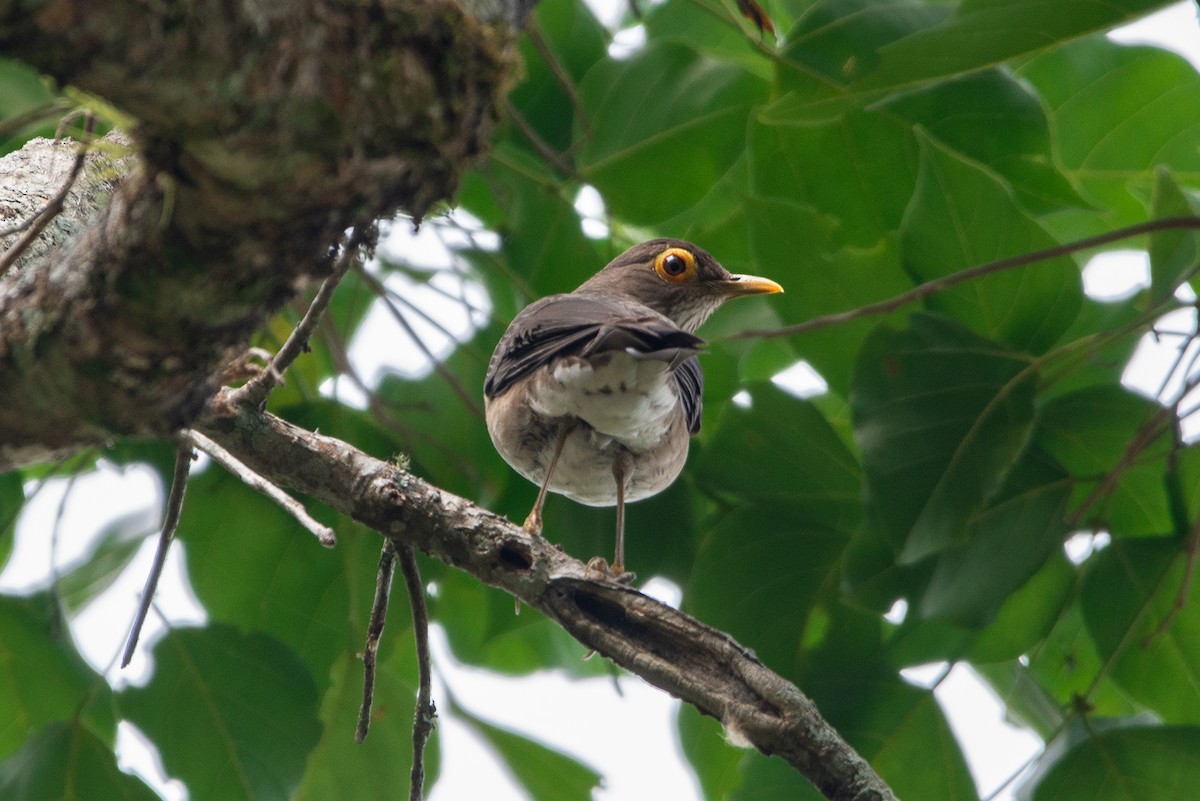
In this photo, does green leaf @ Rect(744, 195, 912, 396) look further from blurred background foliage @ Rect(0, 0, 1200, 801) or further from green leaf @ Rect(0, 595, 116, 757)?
green leaf @ Rect(0, 595, 116, 757)

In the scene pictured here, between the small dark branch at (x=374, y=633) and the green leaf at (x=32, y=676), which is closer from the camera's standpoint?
the small dark branch at (x=374, y=633)

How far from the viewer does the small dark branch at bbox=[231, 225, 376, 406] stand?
1644 mm

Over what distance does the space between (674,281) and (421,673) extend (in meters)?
2.42

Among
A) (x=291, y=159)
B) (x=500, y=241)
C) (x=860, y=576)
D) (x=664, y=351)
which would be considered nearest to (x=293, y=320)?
(x=500, y=241)

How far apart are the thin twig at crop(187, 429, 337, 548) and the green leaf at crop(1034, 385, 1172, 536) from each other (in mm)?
2422

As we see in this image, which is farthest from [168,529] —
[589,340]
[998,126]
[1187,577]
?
[998,126]

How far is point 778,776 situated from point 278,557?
75.6 inches

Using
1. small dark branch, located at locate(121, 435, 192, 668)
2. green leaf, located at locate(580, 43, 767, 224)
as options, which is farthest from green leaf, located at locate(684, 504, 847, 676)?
small dark branch, located at locate(121, 435, 192, 668)

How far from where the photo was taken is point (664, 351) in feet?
9.73

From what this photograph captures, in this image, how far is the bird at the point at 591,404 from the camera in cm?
336

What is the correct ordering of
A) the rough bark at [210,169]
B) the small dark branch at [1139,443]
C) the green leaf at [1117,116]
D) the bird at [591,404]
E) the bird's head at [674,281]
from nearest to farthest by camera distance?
the rough bark at [210,169]
the small dark branch at [1139,443]
the bird at [591,404]
the green leaf at [1117,116]
the bird's head at [674,281]

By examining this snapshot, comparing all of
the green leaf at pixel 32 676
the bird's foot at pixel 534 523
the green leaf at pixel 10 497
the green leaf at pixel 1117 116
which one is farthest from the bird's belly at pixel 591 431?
the green leaf at pixel 1117 116

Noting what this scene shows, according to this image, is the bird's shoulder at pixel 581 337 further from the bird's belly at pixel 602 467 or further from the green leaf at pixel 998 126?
the green leaf at pixel 998 126

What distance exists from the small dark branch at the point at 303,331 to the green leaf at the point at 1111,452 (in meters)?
2.45
